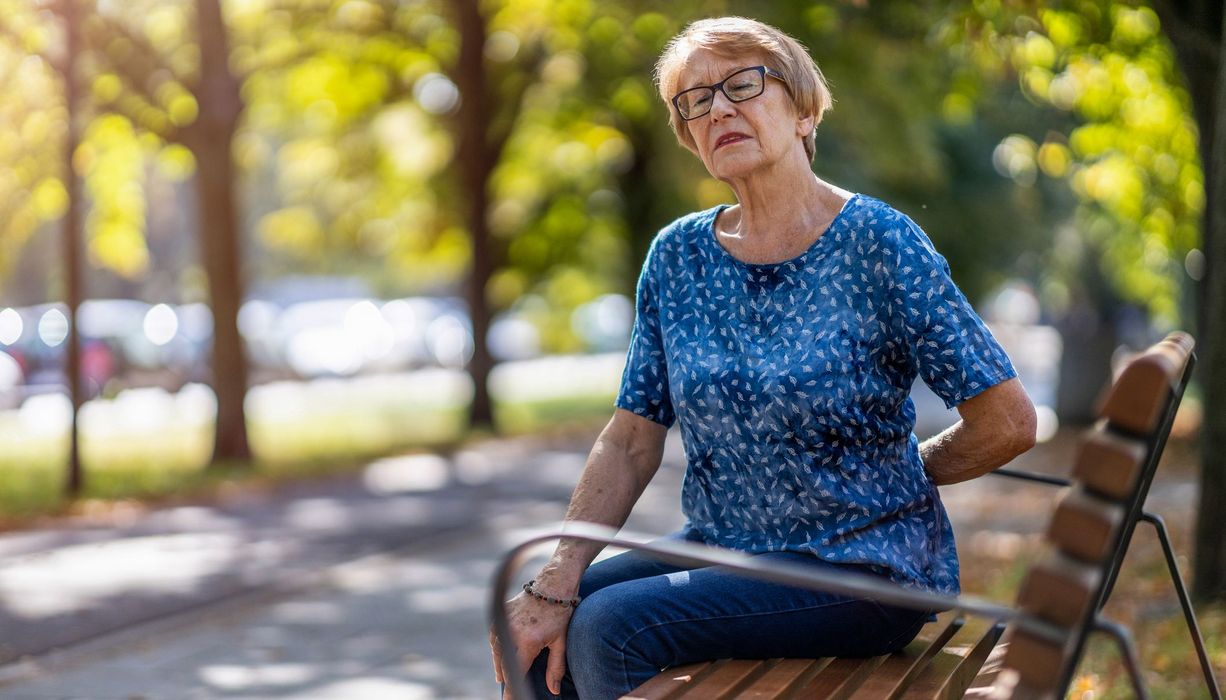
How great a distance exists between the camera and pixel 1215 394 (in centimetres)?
648

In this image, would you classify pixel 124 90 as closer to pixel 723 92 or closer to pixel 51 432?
pixel 51 432

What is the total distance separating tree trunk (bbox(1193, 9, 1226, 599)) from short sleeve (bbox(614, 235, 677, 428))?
3.72m

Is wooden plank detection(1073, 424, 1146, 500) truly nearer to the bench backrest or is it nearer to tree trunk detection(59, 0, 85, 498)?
the bench backrest

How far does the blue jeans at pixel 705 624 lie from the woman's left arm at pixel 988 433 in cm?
33

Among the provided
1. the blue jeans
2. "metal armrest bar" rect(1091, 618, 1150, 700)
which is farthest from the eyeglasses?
"metal armrest bar" rect(1091, 618, 1150, 700)

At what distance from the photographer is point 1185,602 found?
3.35 meters

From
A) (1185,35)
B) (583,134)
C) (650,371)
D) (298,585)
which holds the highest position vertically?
(583,134)

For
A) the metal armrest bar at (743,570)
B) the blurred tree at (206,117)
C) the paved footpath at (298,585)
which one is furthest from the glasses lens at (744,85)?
the blurred tree at (206,117)

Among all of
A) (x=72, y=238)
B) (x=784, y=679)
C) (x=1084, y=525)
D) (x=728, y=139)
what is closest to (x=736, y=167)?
(x=728, y=139)

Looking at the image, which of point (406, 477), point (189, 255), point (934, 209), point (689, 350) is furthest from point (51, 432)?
point (189, 255)

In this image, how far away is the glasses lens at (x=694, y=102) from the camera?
3352mm

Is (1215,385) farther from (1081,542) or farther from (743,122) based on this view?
(1081,542)

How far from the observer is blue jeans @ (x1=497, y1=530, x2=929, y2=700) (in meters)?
2.99

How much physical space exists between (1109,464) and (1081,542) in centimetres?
12
